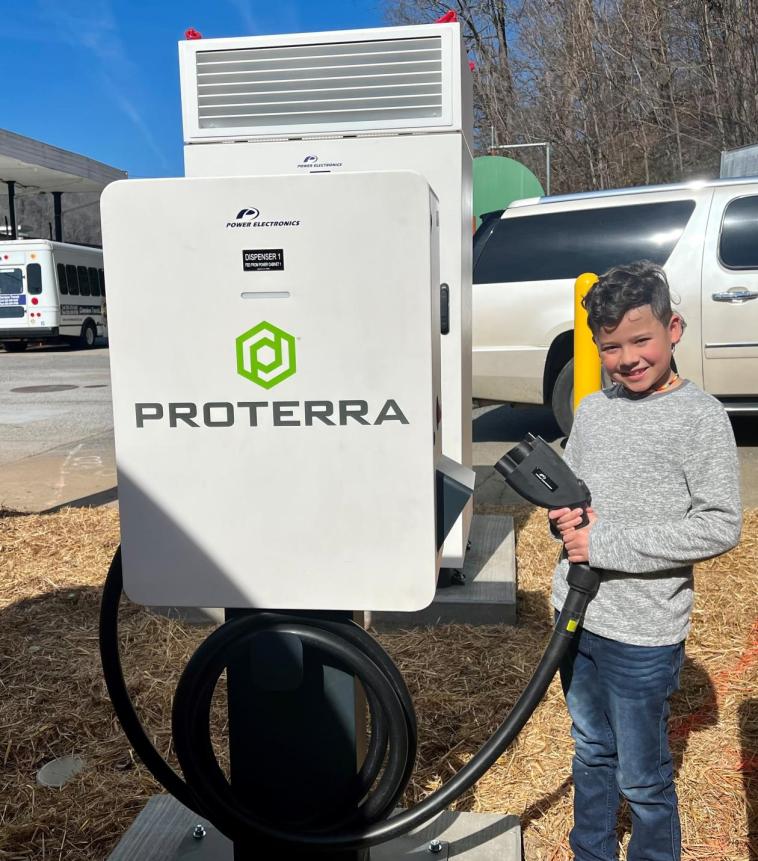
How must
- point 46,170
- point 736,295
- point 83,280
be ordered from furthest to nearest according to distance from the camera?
point 46,170 → point 83,280 → point 736,295

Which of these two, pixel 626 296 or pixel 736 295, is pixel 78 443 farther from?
pixel 626 296

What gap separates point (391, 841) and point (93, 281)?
74.2 feet

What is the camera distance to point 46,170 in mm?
32812

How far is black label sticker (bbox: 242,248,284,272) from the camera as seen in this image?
1556 millimetres

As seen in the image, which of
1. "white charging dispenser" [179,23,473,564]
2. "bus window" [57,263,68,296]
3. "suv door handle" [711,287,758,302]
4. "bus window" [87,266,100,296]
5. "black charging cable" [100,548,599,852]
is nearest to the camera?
"black charging cable" [100,548,599,852]

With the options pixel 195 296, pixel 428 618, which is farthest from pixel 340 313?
pixel 428 618

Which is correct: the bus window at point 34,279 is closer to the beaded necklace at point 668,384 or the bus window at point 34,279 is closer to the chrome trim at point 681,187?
the chrome trim at point 681,187

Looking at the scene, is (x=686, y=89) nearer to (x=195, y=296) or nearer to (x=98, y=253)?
(x=98, y=253)

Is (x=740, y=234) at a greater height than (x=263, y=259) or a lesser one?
greater

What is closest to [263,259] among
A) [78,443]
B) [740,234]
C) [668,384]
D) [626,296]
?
[626,296]

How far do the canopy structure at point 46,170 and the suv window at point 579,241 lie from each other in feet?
87.7

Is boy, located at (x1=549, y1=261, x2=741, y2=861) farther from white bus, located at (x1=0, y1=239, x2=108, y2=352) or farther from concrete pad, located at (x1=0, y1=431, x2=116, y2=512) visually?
white bus, located at (x1=0, y1=239, x2=108, y2=352)

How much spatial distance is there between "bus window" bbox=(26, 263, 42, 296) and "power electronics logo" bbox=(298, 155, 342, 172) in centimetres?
1883

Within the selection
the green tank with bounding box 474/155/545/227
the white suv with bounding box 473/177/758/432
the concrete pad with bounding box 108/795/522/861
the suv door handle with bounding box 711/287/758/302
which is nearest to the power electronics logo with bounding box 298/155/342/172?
the concrete pad with bounding box 108/795/522/861
